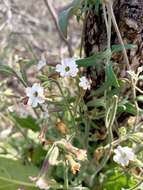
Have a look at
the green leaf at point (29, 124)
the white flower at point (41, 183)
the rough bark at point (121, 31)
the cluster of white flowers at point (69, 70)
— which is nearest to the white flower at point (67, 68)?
the cluster of white flowers at point (69, 70)

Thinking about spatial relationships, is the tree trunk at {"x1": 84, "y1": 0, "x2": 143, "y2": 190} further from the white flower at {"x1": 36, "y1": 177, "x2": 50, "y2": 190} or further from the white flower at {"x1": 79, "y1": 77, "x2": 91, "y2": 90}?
the white flower at {"x1": 36, "y1": 177, "x2": 50, "y2": 190}

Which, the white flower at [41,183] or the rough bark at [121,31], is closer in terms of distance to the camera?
the white flower at [41,183]

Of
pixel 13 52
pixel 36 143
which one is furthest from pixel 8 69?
pixel 13 52

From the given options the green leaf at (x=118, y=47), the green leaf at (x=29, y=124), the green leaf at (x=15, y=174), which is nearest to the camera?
the green leaf at (x=118, y=47)

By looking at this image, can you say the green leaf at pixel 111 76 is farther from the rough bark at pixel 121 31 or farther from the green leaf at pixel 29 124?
the green leaf at pixel 29 124

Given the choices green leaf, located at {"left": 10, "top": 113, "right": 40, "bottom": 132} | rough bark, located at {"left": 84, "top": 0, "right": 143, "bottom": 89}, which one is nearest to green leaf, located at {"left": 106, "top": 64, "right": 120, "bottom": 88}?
rough bark, located at {"left": 84, "top": 0, "right": 143, "bottom": 89}

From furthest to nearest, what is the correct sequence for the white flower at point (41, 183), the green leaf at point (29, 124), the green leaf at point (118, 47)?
the green leaf at point (29, 124), the green leaf at point (118, 47), the white flower at point (41, 183)

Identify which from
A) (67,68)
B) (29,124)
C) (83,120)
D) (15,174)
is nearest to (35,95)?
(67,68)

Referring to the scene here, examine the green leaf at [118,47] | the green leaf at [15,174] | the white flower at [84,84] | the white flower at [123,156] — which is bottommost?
the green leaf at [15,174]
